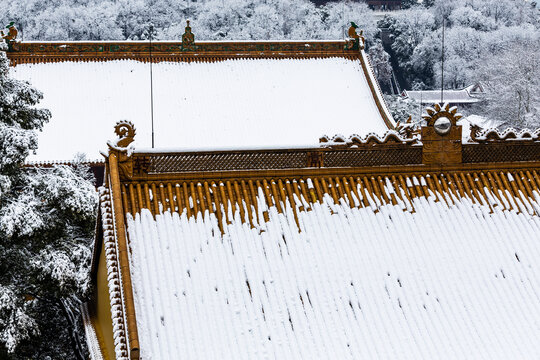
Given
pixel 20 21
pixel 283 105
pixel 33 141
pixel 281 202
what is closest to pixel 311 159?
pixel 281 202

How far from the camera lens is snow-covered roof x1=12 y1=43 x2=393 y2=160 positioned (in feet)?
80.5

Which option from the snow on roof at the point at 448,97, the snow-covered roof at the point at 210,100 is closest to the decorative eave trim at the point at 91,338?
the snow-covered roof at the point at 210,100

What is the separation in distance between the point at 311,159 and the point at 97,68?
57.2ft

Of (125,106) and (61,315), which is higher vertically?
(125,106)

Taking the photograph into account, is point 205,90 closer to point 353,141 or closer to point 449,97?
point 353,141

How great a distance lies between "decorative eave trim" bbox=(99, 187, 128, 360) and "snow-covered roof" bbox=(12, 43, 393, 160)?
46.3 ft

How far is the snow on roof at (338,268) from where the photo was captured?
8781 mm

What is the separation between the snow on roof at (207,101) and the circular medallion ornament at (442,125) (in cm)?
→ 1294

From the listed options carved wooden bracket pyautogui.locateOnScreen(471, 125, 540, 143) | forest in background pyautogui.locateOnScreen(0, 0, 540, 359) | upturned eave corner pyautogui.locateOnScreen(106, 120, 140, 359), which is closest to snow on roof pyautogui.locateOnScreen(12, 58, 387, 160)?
forest in background pyautogui.locateOnScreen(0, 0, 540, 359)

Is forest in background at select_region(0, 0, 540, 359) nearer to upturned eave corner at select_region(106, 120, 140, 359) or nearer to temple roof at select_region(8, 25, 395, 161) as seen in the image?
upturned eave corner at select_region(106, 120, 140, 359)

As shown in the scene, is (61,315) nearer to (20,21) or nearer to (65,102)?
(65,102)

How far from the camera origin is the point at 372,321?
9.12m

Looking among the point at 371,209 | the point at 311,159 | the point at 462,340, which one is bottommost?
the point at 462,340

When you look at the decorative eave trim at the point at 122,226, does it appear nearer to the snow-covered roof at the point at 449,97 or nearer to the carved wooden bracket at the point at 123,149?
the carved wooden bracket at the point at 123,149
